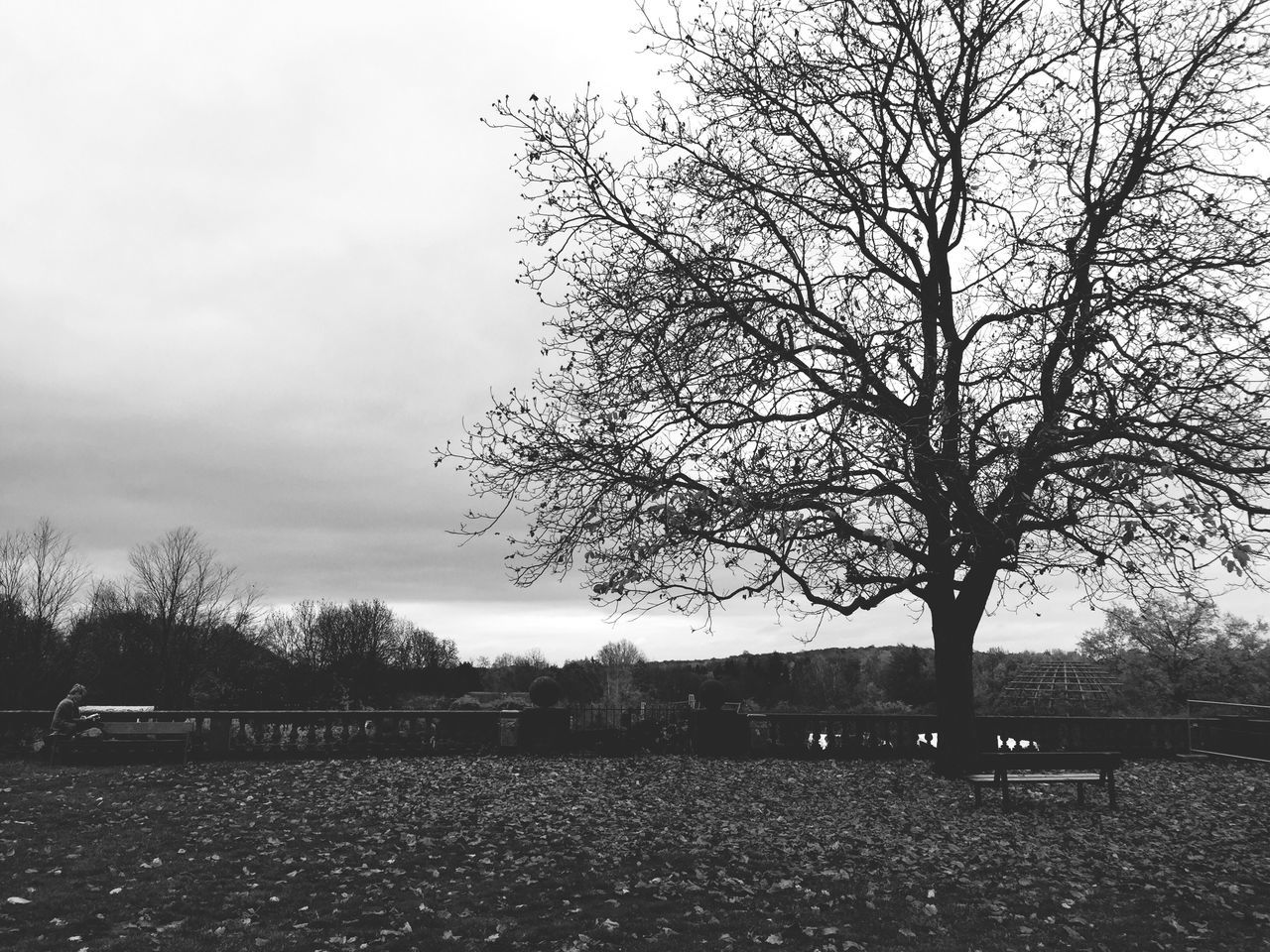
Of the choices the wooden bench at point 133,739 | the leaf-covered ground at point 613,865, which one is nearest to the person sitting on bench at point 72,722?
the wooden bench at point 133,739

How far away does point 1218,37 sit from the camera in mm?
12195

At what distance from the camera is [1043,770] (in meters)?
12.3

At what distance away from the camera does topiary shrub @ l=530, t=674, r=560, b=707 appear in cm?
1791

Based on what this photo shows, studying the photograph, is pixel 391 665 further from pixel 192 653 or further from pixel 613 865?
pixel 613 865

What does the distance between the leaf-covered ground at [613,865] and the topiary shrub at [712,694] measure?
11.9 feet

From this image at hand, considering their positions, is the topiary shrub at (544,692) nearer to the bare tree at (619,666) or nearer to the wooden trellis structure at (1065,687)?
the wooden trellis structure at (1065,687)

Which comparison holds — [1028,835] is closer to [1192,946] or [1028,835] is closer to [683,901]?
[1192,946]

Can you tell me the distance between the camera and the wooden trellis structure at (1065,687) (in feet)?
99.7

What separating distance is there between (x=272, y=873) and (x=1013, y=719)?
1528cm

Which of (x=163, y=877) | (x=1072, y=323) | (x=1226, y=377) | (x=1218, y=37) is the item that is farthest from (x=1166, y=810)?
(x=163, y=877)

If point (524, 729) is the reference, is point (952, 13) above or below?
above

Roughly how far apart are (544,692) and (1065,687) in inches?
848

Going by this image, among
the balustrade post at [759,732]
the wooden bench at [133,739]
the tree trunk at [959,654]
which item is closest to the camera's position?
the tree trunk at [959,654]

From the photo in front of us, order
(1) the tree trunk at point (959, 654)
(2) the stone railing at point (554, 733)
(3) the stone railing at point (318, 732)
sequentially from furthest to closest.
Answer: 1. (2) the stone railing at point (554, 733)
2. (3) the stone railing at point (318, 732)
3. (1) the tree trunk at point (959, 654)
